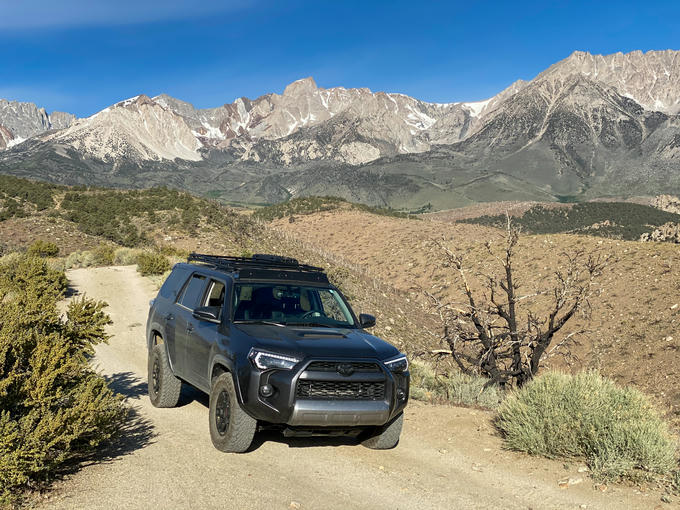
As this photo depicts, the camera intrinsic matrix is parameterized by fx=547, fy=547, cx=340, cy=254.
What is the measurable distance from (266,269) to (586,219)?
120 meters

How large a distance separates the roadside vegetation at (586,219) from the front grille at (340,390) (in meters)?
99.9

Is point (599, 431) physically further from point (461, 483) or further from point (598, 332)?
point (598, 332)

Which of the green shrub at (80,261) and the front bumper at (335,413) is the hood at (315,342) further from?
the green shrub at (80,261)

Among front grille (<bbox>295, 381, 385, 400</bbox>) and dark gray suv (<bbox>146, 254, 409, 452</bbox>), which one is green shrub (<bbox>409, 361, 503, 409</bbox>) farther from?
front grille (<bbox>295, 381, 385, 400</bbox>)

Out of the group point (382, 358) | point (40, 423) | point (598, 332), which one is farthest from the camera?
point (598, 332)

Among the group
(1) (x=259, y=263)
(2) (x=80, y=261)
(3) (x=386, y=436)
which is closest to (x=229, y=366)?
(3) (x=386, y=436)

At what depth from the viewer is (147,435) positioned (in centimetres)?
685

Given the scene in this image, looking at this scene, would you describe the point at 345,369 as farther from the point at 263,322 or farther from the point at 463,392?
the point at 463,392

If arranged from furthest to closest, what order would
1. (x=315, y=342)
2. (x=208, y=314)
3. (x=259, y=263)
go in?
1. (x=259, y=263)
2. (x=208, y=314)
3. (x=315, y=342)

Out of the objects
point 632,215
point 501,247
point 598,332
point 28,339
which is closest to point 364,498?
point 28,339

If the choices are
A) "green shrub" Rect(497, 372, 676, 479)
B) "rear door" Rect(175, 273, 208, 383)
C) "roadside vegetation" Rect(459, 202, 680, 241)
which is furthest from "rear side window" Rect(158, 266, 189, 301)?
"roadside vegetation" Rect(459, 202, 680, 241)

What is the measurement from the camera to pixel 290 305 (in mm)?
7262

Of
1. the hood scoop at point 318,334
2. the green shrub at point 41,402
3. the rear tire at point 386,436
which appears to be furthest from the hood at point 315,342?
the green shrub at point 41,402

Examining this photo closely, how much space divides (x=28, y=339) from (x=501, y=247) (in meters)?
38.4
